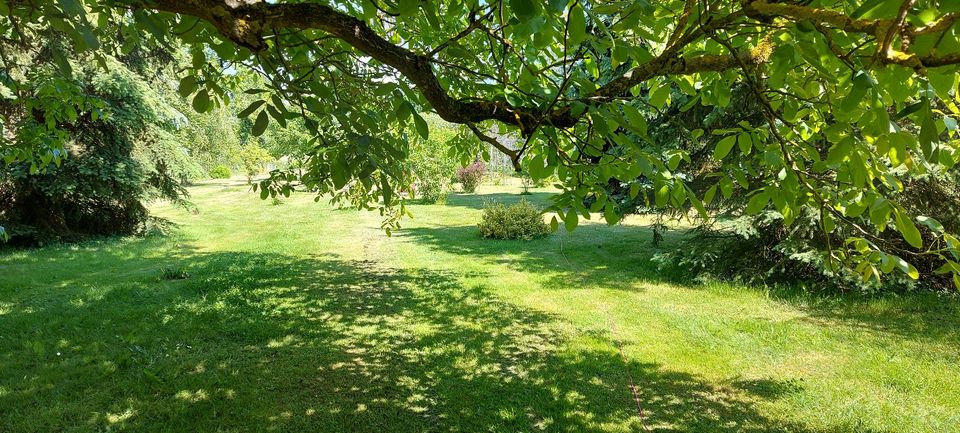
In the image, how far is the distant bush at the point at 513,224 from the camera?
1151cm

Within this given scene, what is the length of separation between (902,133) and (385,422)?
3194mm

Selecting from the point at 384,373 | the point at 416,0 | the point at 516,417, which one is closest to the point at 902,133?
the point at 416,0

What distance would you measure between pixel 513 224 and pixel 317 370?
26.0 ft

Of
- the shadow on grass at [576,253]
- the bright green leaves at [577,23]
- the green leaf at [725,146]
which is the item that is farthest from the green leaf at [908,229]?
the shadow on grass at [576,253]

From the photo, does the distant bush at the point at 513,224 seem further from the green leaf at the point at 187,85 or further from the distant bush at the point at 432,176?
the green leaf at the point at 187,85

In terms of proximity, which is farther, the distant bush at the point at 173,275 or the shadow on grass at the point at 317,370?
the distant bush at the point at 173,275

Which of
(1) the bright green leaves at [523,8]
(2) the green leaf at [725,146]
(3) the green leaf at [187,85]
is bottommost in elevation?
(2) the green leaf at [725,146]

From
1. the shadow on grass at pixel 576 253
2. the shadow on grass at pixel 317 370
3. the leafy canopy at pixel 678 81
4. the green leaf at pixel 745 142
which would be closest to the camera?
the leafy canopy at pixel 678 81

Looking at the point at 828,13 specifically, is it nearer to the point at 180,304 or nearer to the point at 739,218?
the point at 739,218

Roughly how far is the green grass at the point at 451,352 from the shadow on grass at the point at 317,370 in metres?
0.02

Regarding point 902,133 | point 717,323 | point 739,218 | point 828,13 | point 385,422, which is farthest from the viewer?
point 739,218

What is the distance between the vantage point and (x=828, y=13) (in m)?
1.12

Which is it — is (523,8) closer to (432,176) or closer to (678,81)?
(678,81)

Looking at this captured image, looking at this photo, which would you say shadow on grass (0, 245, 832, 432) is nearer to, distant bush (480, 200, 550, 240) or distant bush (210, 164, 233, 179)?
distant bush (480, 200, 550, 240)
